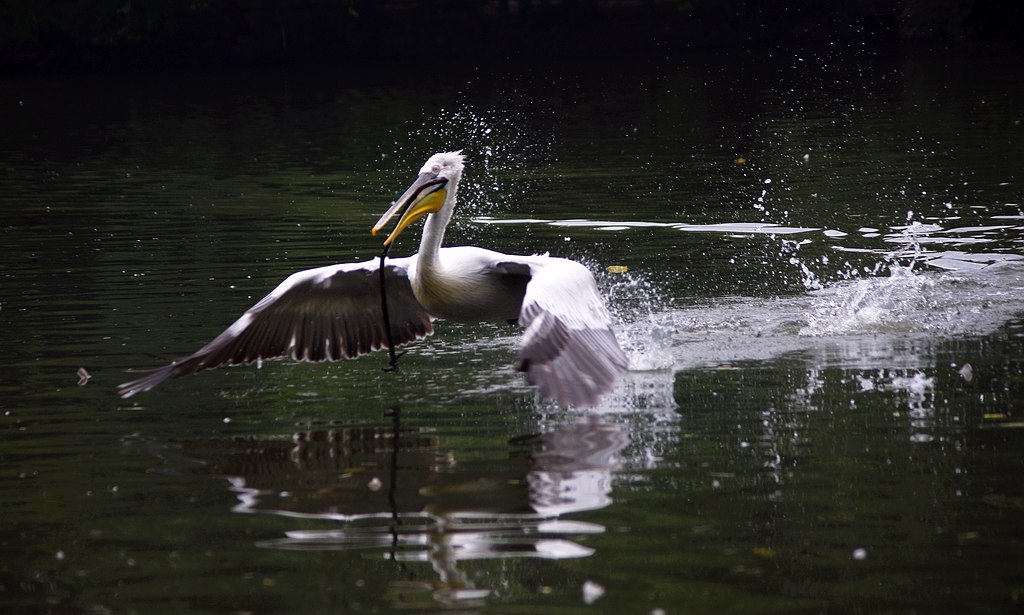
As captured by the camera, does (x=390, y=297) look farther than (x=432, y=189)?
Yes

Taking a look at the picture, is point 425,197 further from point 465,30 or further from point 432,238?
point 465,30

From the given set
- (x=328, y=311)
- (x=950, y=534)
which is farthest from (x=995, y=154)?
(x=950, y=534)

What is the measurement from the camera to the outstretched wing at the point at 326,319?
7.18 m

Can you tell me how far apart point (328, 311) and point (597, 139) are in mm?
14019

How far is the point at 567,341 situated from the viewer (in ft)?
19.2

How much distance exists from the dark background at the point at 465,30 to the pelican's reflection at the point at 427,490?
119 feet

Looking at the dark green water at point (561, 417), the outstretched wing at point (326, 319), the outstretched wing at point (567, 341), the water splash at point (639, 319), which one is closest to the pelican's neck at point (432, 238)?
the outstretched wing at point (326, 319)

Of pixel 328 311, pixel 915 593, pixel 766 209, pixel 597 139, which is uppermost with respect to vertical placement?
pixel 597 139

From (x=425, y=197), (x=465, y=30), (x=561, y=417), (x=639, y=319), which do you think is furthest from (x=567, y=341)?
(x=465, y=30)

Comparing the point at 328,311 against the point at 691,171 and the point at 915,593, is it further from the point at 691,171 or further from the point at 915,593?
the point at 691,171

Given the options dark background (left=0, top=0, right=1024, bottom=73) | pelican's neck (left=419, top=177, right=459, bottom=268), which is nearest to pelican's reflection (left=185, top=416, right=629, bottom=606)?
pelican's neck (left=419, top=177, right=459, bottom=268)

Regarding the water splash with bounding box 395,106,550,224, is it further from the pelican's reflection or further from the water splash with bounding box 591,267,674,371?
the pelican's reflection

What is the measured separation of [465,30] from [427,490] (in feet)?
128

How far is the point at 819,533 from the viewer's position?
501cm
